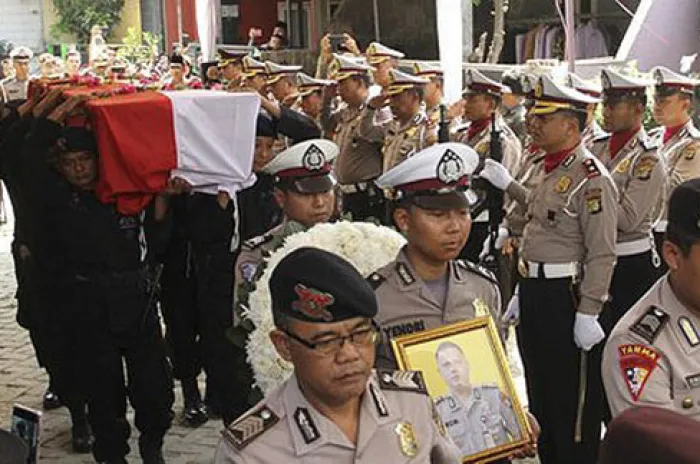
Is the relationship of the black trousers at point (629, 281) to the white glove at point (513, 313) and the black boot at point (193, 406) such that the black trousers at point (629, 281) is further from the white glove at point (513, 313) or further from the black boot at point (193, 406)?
the black boot at point (193, 406)

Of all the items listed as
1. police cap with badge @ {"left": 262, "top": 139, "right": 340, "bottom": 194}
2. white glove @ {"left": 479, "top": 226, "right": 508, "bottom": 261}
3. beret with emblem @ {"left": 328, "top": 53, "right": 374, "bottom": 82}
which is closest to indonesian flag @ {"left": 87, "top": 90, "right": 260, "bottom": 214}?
police cap with badge @ {"left": 262, "top": 139, "right": 340, "bottom": 194}

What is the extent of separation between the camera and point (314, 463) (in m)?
2.36

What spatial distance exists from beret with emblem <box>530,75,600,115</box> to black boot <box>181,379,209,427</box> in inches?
104

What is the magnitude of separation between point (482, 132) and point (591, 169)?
245 centimetres

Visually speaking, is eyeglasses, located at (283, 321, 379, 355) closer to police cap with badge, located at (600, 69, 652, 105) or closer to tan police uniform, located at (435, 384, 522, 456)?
tan police uniform, located at (435, 384, 522, 456)

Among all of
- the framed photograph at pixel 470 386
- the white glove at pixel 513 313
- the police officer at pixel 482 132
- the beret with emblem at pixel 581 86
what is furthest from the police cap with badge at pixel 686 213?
the police officer at pixel 482 132

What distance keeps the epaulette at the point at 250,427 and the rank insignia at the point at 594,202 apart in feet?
8.99

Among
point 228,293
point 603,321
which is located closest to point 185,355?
point 228,293

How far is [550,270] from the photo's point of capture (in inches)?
196

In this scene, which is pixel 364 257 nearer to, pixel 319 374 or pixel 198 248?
pixel 319 374

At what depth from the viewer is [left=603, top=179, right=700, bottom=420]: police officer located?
2.59 m

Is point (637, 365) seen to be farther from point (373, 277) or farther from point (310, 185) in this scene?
point (310, 185)

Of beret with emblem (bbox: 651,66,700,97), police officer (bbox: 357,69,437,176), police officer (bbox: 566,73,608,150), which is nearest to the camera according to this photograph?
police officer (bbox: 566,73,608,150)

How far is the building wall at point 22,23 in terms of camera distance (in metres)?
28.8
